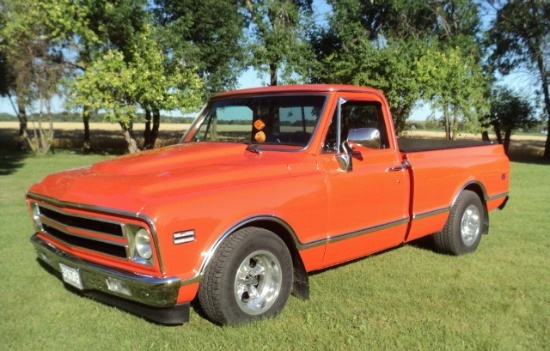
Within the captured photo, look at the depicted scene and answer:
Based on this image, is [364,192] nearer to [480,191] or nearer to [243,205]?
[243,205]

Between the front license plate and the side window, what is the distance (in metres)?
2.24

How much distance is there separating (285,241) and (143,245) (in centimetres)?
122

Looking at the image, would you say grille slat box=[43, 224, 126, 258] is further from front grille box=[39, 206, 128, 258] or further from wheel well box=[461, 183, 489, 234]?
wheel well box=[461, 183, 489, 234]

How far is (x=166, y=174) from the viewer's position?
148 inches

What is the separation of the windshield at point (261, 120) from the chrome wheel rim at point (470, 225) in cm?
265

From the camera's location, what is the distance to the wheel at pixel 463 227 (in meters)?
5.86

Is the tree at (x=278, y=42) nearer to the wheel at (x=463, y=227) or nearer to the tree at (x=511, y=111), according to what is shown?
the tree at (x=511, y=111)

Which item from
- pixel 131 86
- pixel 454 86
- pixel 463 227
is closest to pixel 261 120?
pixel 463 227

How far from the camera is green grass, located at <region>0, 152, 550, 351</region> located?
369 centimetres

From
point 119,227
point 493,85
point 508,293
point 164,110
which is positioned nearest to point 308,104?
point 119,227

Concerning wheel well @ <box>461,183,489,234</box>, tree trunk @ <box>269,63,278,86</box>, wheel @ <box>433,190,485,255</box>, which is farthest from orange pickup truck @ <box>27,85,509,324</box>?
tree trunk @ <box>269,63,278,86</box>

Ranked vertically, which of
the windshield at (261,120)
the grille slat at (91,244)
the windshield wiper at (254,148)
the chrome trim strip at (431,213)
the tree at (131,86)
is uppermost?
the tree at (131,86)

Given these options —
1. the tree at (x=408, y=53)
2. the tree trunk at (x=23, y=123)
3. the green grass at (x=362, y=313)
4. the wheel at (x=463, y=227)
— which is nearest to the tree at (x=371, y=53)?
the tree at (x=408, y=53)

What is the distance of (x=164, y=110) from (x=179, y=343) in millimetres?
18840
